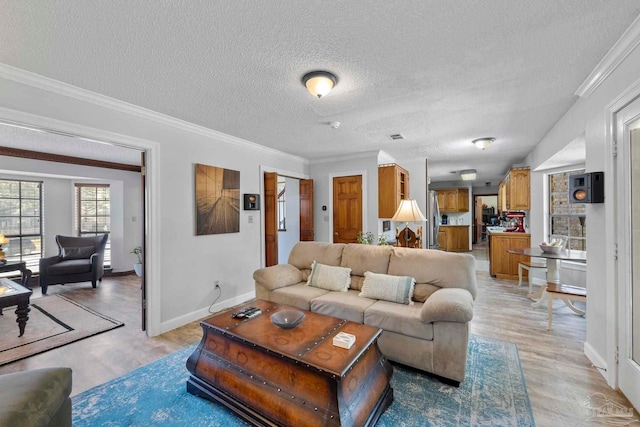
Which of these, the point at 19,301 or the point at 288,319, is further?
the point at 19,301

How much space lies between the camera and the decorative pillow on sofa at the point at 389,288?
2.66 meters

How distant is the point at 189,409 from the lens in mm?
1893

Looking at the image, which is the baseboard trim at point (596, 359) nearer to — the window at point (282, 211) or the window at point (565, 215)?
the window at point (565, 215)

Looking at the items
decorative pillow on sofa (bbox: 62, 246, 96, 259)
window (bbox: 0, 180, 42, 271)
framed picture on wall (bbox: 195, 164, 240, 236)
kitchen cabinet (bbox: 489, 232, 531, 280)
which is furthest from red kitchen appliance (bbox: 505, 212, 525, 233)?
window (bbox: 0, 180, 42, 271)

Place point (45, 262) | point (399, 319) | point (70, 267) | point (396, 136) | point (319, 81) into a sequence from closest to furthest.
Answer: point (319, 81), point (399, 319), point (396, 136), point (45, 262), point (70, 267)

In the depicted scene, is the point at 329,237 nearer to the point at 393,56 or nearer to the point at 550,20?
the point at 393,56

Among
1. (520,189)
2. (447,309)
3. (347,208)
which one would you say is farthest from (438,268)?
(520,189)

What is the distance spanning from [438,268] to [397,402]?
1.29 metres

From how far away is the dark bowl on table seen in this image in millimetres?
1949

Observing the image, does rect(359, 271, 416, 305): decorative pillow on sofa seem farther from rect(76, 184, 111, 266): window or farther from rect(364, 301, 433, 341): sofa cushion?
rect(76, 184, 111, 266): window

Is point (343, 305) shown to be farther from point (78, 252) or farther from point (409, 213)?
point (78, 252)

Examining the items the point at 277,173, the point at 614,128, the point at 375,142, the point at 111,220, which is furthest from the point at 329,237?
the point at 111,220

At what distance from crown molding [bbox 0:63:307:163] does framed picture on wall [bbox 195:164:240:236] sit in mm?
459

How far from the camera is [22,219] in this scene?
5516 mm
